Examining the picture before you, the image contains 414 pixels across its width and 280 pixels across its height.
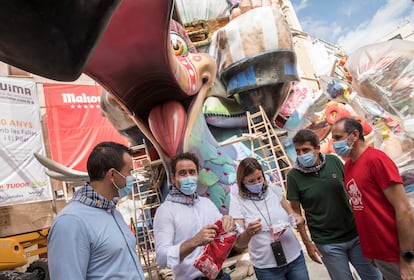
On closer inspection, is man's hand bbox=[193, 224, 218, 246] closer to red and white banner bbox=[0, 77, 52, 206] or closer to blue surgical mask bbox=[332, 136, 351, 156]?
blue surgical mask bbox=[332, 136, 351, 156]

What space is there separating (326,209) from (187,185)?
101 cm

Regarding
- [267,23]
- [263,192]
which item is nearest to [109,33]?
[263,192]

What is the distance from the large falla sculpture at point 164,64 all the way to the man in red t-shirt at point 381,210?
1.54m

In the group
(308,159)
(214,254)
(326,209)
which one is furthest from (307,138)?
(214,254)

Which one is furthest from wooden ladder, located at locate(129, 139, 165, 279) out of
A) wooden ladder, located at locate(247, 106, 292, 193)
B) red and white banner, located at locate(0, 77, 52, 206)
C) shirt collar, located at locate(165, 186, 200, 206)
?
shirt collar, located at locate(165, 186, 200, 206)

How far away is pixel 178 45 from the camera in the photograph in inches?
176

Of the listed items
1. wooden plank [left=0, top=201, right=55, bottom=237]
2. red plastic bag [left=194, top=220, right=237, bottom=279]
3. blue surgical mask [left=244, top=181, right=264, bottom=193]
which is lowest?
red plastic bag [left=194, top=220, right=237, bottom=279]

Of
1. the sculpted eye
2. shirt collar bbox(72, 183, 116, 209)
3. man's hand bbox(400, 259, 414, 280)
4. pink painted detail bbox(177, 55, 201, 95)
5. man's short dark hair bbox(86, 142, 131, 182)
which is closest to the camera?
shirt collar bbox(72, 183, 116, 209)

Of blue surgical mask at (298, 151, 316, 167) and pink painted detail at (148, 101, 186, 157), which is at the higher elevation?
pink painted detail at (148, 101, 186, 157)

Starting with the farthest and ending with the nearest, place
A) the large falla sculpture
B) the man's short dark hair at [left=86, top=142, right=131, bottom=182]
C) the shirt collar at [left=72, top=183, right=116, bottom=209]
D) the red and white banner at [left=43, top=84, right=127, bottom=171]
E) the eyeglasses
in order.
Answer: the red and white banner at [left=43, top=84, right=127, bottom=171] < the eyeglasses < the man's short dark hair at [left=86, top=142, right=131, bottom=182] < the shirt collar at [left=72, top=183, right=116, bottom=209] < the large falla sculpture

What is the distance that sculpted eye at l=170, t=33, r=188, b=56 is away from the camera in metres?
4.44

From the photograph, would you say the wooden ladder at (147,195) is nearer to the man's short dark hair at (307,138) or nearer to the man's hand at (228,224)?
the man's short dark hair at (307,138)

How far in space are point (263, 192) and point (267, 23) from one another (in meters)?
3.71

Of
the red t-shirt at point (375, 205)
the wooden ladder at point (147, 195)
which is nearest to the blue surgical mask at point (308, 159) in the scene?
the red t-shirt at point (375, 205)
